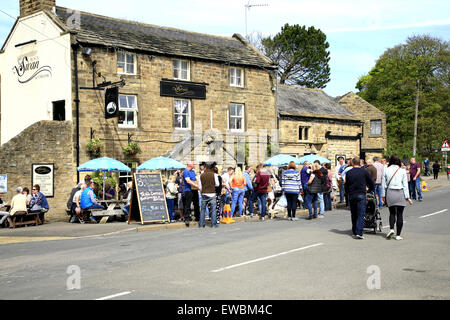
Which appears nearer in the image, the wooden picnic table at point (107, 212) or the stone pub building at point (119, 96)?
the wooden picnic table at point (107, 212)

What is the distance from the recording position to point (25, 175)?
21.1m

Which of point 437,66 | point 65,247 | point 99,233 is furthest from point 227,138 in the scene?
point 437,66


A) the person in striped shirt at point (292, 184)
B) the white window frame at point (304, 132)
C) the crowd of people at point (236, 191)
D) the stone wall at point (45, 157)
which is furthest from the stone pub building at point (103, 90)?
the person in striped shirt at point (292, 184)

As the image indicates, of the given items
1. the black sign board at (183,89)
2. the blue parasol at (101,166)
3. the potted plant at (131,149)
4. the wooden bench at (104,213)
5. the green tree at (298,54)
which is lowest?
the wooden bench at (104,213)

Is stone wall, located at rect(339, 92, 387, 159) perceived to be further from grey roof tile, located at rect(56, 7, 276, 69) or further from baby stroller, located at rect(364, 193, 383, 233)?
baby stroller, located at rect(364, 193, 383, 233)

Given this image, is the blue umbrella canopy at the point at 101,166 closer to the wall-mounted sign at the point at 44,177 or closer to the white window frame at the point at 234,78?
the wall-mounted sign at the point at 44,177

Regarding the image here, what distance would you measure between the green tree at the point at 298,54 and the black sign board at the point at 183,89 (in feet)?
99.4

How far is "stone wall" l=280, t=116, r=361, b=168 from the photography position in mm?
33312

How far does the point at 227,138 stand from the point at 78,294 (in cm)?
2217

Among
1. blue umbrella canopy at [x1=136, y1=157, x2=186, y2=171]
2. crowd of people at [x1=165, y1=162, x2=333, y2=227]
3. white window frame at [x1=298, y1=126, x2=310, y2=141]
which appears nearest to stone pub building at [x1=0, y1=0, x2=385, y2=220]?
white window frame at [x1=298, y1=126, x2=310, y2=141]

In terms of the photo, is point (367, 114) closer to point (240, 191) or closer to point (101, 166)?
point (240, 191)

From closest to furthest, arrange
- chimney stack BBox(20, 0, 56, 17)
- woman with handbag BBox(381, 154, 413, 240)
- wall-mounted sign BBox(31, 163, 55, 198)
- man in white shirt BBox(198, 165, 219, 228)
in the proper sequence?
woman with handbag BBox(381, 154, 413, 240) → man in white shirt BBox(198, 165, 219, 228) → wall-mounted sign BBox(31, 163, 55, 198) → chimney stack BBox(20, 0, 56, 17)

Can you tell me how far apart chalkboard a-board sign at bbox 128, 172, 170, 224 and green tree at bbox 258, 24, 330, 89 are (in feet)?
135

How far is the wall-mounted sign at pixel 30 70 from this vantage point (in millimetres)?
25034
